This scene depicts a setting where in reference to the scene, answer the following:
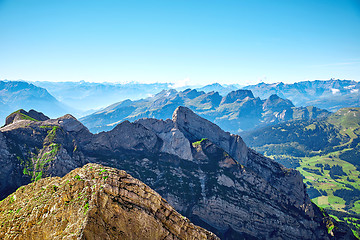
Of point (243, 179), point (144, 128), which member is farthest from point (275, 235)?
point (144, 128)

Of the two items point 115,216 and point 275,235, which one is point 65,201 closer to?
point 115,216

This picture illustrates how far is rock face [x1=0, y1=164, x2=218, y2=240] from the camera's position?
26584 mm

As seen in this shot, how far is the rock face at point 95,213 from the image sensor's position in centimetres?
2658

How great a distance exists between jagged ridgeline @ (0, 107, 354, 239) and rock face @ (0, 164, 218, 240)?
207ft

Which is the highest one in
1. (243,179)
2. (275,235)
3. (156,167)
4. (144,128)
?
(144,128)

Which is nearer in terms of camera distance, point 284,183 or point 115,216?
point 115,216

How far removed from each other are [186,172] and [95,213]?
320 feet

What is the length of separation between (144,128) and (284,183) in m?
90.7

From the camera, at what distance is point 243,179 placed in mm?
116250

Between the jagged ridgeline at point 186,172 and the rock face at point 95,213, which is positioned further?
the jagged ridgeline at point 186,172

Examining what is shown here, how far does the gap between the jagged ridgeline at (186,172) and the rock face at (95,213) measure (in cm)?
6300

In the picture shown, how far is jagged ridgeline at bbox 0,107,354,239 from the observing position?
9181cm

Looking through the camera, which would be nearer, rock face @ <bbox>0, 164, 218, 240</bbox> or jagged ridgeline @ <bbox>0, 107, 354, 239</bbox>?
rock face @ <bbox>0, 164, 218, 240</bbox>

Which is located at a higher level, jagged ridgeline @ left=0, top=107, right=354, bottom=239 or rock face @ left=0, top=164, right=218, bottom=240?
rock face @ left=0, top=164, right=218, bottom=240
